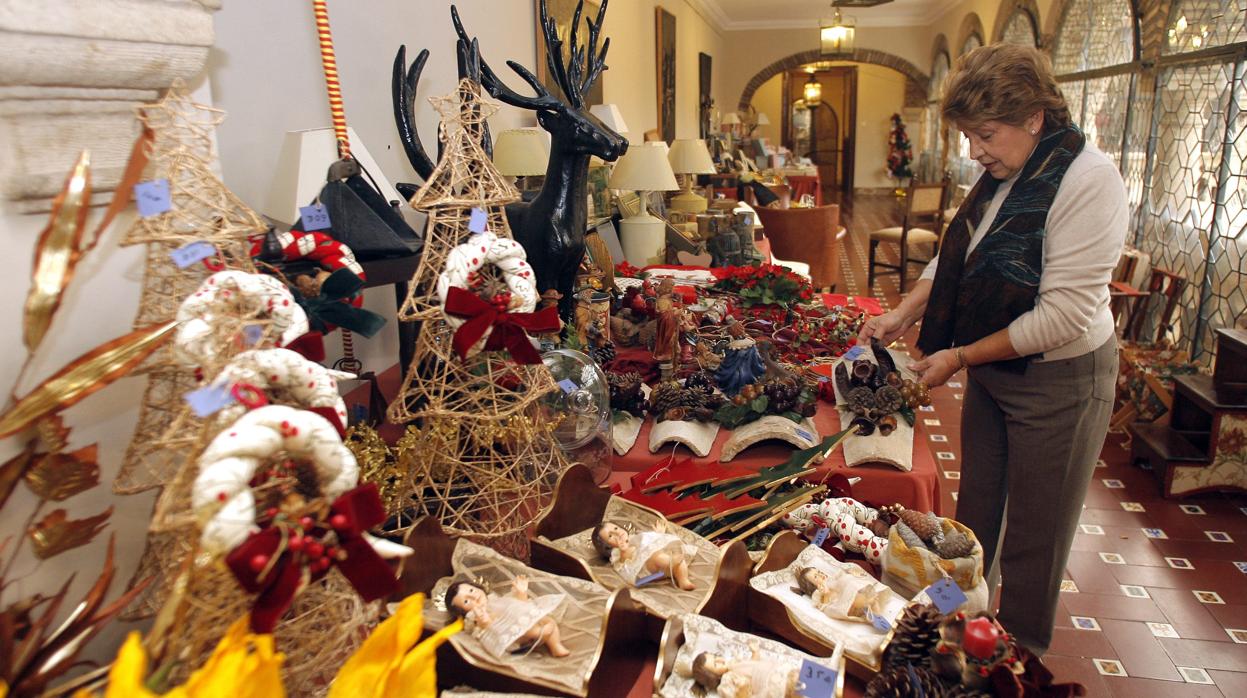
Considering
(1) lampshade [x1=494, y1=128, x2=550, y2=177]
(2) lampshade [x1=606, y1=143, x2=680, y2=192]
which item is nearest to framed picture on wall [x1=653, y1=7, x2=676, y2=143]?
(2) lampshade [x1=606, y1=143, x2=680, y2=192]

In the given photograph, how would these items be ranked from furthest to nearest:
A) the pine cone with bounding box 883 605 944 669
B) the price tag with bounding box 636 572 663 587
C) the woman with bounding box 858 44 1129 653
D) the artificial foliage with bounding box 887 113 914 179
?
Answer: the artificial foliage with bounding box 887 113 914 179 < the woman with bounding box 858 44 1129 653 < the price tag with bounding box 636 572 663 587 < the pine cone with bounding box 883 605 944 669

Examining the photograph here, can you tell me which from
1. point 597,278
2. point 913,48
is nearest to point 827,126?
point 913,48

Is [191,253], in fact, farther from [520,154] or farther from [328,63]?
[520,154]

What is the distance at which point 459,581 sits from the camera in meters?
1.24

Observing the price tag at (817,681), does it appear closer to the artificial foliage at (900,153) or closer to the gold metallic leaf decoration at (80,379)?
the gold metallic leaf decoration at (80,379)

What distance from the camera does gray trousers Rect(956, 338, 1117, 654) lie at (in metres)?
1.77

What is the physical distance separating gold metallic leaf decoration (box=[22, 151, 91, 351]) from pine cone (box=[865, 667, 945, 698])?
1.14m

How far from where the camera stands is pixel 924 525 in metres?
1.49

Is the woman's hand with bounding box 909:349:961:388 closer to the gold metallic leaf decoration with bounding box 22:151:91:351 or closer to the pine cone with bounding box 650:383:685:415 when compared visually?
the pine cone with bounding box 650:383:685:415

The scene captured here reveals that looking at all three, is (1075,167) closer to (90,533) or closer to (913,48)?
(90,533)

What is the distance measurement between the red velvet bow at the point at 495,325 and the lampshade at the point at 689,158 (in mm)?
4303

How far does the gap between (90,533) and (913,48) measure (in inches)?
581

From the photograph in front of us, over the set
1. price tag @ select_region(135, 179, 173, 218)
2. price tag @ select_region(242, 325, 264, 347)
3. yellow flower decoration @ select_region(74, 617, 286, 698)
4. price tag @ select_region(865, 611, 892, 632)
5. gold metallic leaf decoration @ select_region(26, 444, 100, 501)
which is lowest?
price tag @ select_region(865, 611, 892, 632)

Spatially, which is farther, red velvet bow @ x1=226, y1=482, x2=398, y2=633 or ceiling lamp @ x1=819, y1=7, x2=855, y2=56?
ceiling lamp @ x1=819, y1=7, x2=855, y2=56
